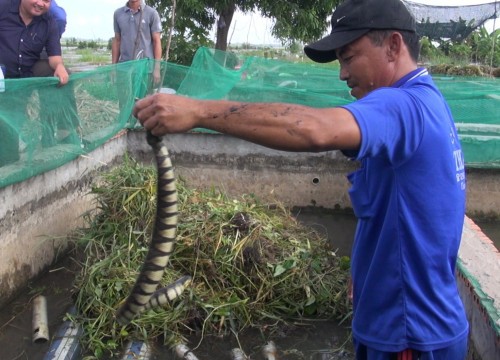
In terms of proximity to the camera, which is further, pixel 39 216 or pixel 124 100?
pixel 124 100

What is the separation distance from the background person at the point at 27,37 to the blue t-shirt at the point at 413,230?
15.3 feet

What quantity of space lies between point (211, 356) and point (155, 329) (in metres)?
0.52

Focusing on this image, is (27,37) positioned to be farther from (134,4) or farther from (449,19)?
(449,19)

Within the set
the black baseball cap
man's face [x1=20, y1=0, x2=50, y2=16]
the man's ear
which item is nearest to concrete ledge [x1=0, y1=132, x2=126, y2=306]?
man's face [x1=20, y1=0, x2=50, y2=16]

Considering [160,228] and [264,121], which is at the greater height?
[264,121]

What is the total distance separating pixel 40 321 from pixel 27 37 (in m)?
3.17

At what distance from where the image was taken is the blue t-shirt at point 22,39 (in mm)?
6113

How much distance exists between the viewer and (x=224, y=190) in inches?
307

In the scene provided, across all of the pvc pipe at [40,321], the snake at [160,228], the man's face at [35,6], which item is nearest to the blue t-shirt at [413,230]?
the snake at [160,228]

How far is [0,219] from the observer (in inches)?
203

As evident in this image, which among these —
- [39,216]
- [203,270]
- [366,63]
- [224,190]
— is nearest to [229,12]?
[224,190]

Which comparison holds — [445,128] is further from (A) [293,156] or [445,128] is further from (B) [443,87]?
(B) [443,87]

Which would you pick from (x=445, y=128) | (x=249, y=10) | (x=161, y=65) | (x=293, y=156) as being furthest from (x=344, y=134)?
(x=249, y=10)

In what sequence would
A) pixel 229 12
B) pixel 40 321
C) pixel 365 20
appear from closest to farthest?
pixel 365 20
pixel 40 321
pixel 229 12
